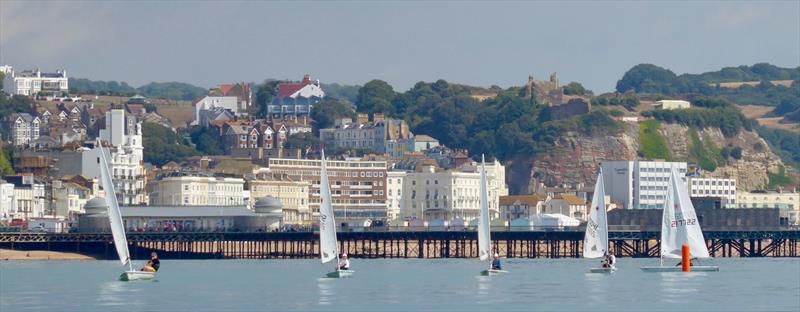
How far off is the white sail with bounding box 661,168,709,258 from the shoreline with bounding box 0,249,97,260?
4697cm

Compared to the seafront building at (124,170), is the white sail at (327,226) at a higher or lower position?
lower

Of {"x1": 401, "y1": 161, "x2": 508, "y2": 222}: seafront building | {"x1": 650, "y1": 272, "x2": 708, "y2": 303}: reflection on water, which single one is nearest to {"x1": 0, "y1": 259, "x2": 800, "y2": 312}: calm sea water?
{"x1": 650, "y1": 272, "x2": 708, "y2": 303}: reflection on water

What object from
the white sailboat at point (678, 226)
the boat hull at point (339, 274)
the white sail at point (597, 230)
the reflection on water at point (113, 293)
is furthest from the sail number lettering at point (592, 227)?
the reflection on water at point (113, 293)

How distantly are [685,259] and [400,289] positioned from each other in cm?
1712

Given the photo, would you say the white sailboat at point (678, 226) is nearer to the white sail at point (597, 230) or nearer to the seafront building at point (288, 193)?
the white sail at point (597, 230)

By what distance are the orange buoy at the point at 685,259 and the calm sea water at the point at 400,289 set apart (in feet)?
3.70

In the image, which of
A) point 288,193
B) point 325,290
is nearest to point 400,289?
point 325,290

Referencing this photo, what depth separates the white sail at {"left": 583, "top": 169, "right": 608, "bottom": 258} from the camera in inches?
4154

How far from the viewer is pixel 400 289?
84250mm

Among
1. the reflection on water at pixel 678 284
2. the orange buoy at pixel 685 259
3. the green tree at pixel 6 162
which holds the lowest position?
the reflection on water at pixel 678 284

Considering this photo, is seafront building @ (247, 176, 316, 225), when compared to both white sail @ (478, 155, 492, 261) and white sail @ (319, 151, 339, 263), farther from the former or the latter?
white sail @ (319, 151, 339, 263)

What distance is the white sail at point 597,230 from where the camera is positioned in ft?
346

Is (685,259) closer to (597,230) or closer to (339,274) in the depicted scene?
(597,230)

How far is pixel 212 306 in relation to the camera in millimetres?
72562
